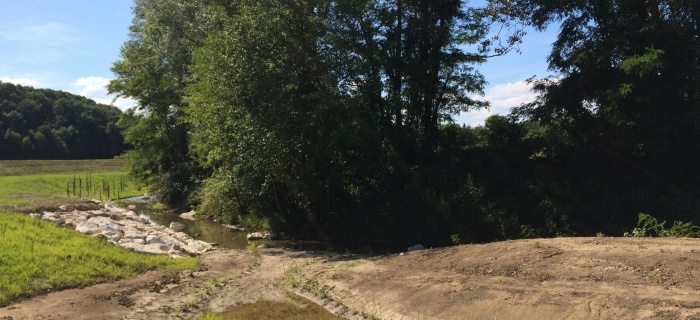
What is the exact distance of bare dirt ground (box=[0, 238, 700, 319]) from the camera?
8.38 metres

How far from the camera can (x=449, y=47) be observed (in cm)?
2502

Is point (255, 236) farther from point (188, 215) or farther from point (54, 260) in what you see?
point (54, 260)

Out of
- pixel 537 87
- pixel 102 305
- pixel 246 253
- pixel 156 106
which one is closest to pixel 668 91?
pixel 537 87

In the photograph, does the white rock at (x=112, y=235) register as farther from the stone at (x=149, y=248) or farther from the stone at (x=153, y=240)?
the stone at (x=153, y=240)

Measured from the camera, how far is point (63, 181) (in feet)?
154

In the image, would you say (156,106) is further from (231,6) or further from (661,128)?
(661,128)

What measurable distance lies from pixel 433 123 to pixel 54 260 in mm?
18416

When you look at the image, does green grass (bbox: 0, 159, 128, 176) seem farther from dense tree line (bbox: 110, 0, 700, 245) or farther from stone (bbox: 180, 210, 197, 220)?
dense tree line (bbox: 110, 0, 700, 245)

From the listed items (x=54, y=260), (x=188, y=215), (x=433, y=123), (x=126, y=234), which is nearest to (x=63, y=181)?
(x=188, y=215)

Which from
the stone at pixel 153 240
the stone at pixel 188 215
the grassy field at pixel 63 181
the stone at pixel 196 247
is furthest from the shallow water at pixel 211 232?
the grassy field at pixel 63 181

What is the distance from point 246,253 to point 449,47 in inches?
583

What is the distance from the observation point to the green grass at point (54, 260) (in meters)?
10.7

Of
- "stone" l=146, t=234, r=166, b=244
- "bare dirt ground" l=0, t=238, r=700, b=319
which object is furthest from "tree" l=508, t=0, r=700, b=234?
"stone" l=146, t=234, r=166, b=244

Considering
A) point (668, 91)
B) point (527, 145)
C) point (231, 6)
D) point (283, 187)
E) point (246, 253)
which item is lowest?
point (246, 253)
